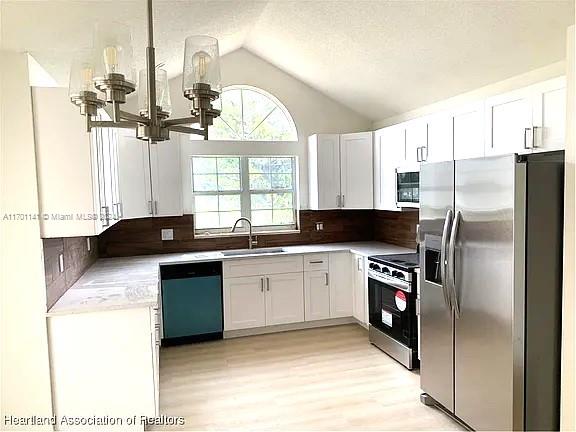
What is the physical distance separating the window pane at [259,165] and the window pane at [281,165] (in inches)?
2.3

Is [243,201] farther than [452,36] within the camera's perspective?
Yes

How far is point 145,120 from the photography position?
5.12 ft

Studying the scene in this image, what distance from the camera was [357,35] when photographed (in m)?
3.40

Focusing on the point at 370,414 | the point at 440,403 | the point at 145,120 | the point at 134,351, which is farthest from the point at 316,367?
the point at 145,120

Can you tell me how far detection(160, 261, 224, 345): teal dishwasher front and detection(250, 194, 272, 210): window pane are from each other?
3.29 ft

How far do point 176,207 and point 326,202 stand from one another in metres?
1.65

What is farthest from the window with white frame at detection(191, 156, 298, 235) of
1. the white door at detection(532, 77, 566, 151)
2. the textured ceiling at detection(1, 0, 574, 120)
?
the white door at detection(532, 77, 566, 151)

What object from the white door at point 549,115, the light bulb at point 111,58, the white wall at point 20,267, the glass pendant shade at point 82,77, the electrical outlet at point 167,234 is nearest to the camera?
the light bulb at point 111,58

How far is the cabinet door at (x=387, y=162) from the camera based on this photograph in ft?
13.7

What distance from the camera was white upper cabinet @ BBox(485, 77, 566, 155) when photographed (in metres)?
2.53

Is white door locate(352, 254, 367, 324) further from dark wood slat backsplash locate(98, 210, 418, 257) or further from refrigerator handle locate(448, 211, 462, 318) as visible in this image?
refrigerator handle locate(448, 211, 462, 318)

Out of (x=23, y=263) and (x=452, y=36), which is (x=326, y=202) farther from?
(x=23, y=263)

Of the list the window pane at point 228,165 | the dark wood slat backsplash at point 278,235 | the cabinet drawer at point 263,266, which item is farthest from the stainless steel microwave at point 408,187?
the window pane at point 228,165

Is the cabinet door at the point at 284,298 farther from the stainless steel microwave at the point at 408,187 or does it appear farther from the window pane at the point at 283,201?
the stainless steel microwave at the point at 408,187
